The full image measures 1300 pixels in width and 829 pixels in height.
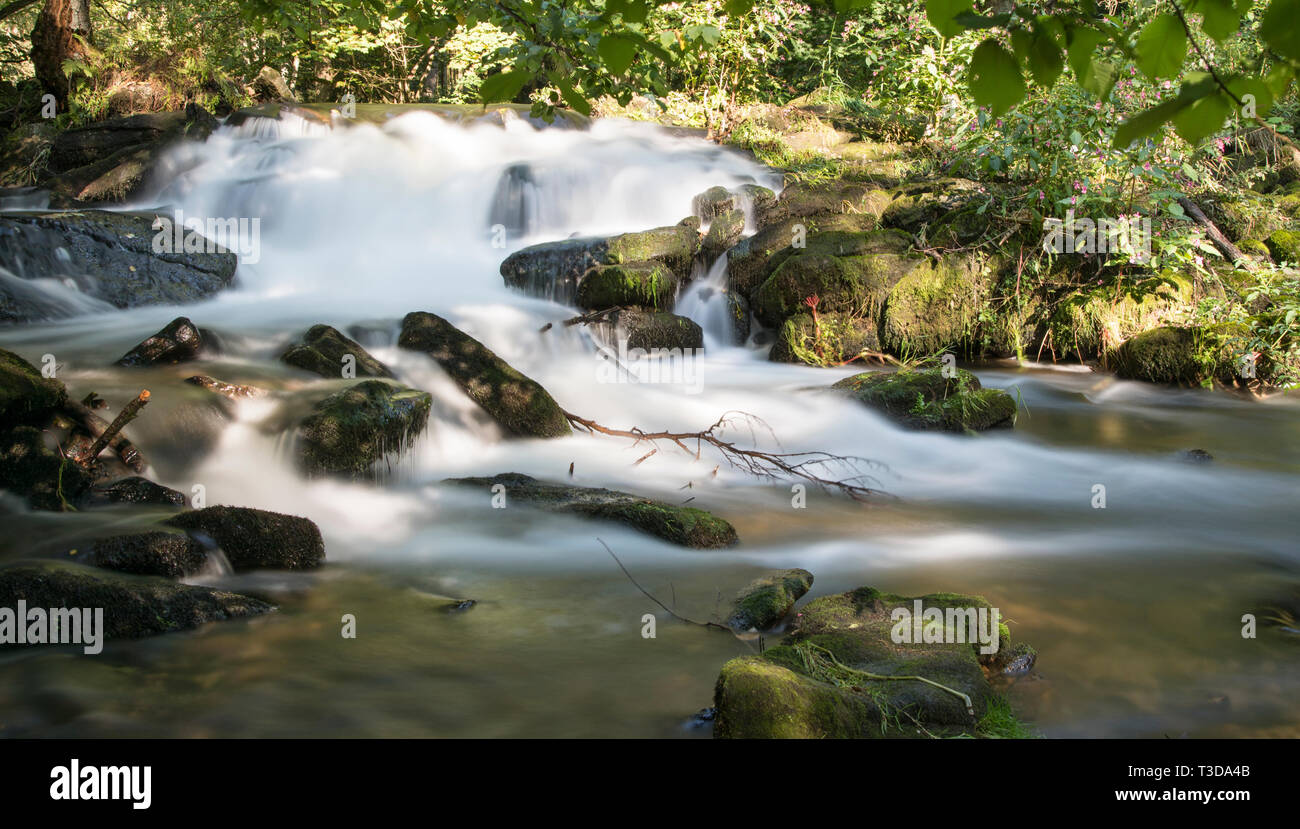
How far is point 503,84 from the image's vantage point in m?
2.26

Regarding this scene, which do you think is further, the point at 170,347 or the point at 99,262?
the point at 99,262

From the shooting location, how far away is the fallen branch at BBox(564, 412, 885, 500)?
5855 mm

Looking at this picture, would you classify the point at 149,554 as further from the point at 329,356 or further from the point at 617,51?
the point at 617,51

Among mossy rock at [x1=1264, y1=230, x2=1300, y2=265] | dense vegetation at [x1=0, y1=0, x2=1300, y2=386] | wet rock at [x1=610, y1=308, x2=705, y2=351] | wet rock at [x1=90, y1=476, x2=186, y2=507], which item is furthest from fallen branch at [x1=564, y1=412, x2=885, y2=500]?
mossy rock at [x1=1264, y1=230, x2=1300, y2=265]

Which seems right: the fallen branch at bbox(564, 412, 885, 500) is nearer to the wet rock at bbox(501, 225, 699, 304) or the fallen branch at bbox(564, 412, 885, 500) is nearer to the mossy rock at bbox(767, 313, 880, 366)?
the mossy rock at bbox(767, 313, 880, 366)

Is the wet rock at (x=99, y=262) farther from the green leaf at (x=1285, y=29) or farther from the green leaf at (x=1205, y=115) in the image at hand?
the green leaf at (x=1285, y=29)

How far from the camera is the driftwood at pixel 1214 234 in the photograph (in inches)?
351

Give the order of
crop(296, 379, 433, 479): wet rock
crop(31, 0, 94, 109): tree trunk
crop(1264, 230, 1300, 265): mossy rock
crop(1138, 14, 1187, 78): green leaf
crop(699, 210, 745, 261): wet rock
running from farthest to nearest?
crop(31, 0, 94, 109): tree trunk, crop(699, 210, 745, 261): wet rock, crop(1264, 230, 1300, 265): mossy rock, crop(296, 379, 433, 479): wet rock, crop(1138, 14, 1187, 78): green leaf

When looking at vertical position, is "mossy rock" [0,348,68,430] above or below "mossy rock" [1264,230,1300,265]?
below

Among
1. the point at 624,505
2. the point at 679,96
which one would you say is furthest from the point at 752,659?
the point at 679,96

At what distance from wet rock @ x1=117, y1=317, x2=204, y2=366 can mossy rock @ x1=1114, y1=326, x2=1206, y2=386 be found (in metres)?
8.17

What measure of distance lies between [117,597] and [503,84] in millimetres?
2618

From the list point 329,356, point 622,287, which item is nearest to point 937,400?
point 622,287

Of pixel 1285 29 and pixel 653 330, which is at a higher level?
pixel 1285 29
